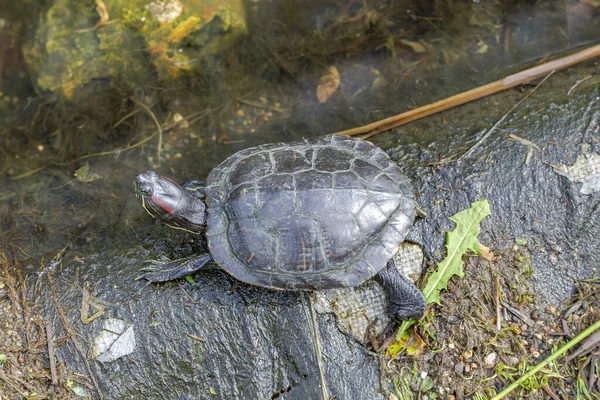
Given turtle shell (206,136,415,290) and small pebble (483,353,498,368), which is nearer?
turtle shell (206,136,415,290)

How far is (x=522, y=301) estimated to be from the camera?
3559mm

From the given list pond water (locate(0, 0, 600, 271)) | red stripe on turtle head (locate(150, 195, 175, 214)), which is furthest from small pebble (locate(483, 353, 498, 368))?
pond water (locate(0, 0, 600, 271))

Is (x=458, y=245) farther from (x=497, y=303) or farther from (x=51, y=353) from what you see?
(x=51, y=353)

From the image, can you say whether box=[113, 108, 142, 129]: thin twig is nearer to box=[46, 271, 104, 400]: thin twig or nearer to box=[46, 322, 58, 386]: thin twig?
box=[46, 271, 104, 400]: thin twig

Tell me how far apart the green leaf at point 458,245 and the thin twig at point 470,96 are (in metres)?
1.26

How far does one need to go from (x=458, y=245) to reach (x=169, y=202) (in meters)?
2.36

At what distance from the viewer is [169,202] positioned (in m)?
3.48

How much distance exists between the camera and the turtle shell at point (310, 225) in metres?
3.31

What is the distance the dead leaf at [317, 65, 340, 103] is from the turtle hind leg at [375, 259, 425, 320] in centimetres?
274

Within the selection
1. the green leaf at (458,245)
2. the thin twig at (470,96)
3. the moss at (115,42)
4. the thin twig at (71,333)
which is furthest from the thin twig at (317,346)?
the moss at (115,42)

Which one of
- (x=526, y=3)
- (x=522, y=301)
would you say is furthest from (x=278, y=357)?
(x=526, y=3)

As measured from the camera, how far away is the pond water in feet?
17.3

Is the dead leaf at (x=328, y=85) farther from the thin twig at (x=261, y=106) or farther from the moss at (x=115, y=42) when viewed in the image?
the moss at (x=115, y=42)

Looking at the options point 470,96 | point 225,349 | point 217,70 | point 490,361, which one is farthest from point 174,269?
point 470,96
